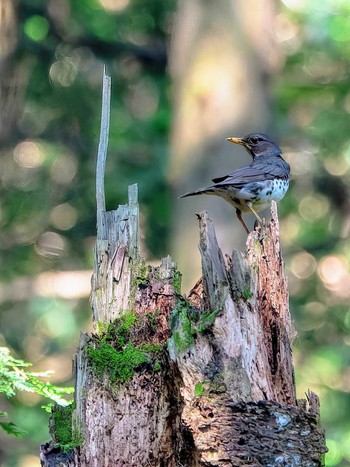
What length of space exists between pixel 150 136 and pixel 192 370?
8979 millimetres

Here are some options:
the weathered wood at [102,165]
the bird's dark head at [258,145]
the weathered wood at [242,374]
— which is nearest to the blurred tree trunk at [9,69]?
the bird's dark head at [258,145]

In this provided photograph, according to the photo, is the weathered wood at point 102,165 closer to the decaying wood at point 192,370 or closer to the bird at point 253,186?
the decaying wood at point 192,370

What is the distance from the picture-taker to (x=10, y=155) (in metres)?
12.1

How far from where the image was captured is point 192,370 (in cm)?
329

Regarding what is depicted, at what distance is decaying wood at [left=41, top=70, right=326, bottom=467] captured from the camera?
127 inches

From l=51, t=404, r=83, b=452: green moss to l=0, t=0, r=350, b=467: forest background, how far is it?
5935 mm

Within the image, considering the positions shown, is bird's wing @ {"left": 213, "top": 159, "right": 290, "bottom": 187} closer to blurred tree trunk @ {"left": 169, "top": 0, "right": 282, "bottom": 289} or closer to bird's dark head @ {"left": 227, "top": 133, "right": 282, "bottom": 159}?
bird's dark head @ {"left": 227, "top": 133, "right": 282, "bottom": 159}

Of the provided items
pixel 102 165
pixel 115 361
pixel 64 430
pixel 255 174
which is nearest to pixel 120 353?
pixel 115 361

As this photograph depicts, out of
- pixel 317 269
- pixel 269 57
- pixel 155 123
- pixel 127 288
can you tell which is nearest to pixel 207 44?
pixel 269 57

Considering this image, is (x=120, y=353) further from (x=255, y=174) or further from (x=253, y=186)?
(x=255, y=174)

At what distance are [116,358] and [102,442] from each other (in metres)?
0.32

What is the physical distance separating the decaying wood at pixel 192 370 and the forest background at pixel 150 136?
558 cm

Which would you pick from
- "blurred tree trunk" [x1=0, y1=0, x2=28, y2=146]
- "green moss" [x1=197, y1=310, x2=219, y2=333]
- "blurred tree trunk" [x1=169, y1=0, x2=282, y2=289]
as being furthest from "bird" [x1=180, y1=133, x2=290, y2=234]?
"blurred tree trunk" [x1=0, y1=0, x2=28, y2=146]

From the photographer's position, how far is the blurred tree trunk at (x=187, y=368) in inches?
127
